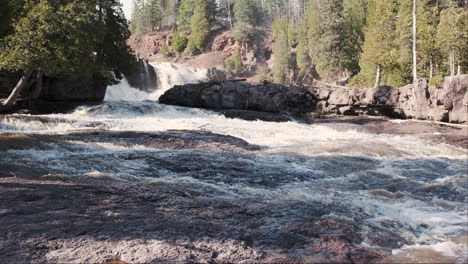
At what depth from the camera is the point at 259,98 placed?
2717 cm

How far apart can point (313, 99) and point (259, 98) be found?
402 cm

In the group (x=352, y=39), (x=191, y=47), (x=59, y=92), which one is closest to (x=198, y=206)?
(x=59, y=92)

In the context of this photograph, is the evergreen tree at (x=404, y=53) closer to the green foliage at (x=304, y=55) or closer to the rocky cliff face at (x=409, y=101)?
the rocky cliff face at (x=409, y=101)

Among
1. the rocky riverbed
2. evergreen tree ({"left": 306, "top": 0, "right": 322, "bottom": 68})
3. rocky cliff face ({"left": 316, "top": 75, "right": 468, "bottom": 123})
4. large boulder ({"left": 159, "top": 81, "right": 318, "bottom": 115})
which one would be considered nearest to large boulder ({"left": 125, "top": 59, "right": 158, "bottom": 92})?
large boulder ({"left": 159, "top": 81, "right": 318, "bottom": 115})

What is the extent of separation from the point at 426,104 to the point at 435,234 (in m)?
20.0

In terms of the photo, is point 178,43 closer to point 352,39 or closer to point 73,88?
point 352,39

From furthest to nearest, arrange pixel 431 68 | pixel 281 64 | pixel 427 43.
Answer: pixel 281 64 → pixel 427 43 → pixel 431 68

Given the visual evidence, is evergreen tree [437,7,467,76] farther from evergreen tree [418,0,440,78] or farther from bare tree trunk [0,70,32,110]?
bare tree trunk [0,70,32,110]

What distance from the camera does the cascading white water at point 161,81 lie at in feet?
120

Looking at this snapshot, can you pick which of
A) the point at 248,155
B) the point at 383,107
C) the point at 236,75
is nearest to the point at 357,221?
the point at 248,155

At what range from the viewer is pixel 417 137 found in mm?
16359

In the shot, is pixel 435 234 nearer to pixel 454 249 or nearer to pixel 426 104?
pixel 454 249

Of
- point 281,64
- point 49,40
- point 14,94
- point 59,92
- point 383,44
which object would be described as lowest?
point 14,94

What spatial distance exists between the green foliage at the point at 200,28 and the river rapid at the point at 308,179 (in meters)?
66.4
